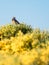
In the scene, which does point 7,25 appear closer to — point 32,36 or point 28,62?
point 32,36

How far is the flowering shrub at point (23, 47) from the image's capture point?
1052 cm

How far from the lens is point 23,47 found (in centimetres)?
1784

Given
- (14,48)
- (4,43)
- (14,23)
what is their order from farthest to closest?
(14,23) < (4,43) < (14,48)

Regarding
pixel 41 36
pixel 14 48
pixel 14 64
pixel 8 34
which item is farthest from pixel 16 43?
pixel 14 64

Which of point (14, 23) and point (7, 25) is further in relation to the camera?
point (14, 23)

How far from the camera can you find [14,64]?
1001 cm

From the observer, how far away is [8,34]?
78.1ft

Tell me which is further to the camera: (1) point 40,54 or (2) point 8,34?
(2) point 8,34

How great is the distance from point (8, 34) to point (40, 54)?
40.9 feet

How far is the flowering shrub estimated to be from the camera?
10.5 metres

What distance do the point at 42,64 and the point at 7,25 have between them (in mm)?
14213

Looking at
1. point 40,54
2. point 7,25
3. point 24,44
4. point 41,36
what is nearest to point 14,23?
point 7,25

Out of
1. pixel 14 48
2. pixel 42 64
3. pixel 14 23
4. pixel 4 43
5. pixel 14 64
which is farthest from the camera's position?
pixel 14 23

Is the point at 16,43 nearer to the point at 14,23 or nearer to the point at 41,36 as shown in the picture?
the point at 41,36
